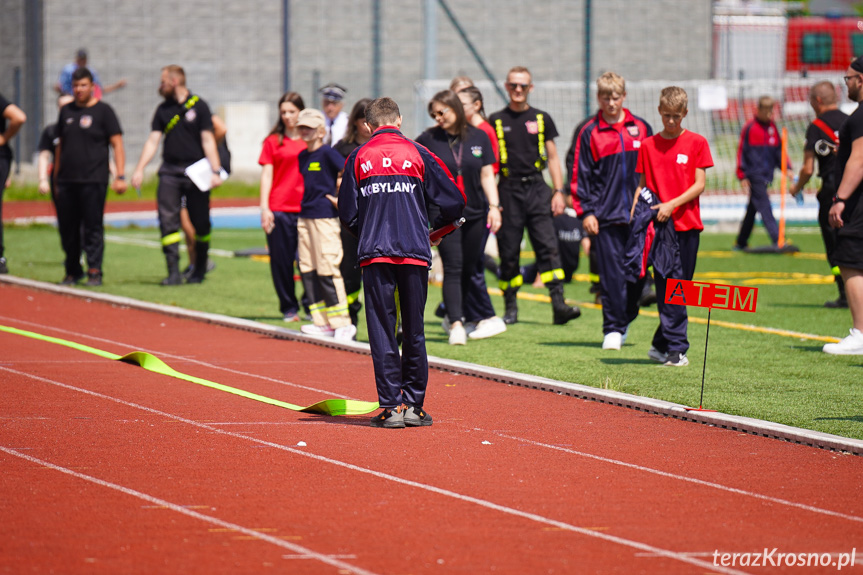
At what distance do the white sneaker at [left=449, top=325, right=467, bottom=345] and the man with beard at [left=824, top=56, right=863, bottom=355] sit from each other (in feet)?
9.93

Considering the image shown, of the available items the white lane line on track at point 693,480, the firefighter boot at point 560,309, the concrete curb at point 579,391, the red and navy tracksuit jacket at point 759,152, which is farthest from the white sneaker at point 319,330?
the red and navy tracksuit jacket at point 759,152

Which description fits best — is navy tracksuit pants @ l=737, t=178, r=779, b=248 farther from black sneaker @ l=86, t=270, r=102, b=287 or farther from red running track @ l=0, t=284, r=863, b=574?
red running track @ l=0, t=284, r=863, b=574

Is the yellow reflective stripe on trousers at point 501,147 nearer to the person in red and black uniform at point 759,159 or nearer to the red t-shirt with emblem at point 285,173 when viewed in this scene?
the red t-shirt with emblem at point 285,173

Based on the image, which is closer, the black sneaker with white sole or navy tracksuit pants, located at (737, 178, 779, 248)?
the black sneaker with white sole

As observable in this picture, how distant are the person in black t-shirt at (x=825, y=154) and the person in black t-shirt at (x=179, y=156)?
6691 mm

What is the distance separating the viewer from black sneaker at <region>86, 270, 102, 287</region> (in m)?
14.9

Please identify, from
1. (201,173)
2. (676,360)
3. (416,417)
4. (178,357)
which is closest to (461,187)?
(676,360)

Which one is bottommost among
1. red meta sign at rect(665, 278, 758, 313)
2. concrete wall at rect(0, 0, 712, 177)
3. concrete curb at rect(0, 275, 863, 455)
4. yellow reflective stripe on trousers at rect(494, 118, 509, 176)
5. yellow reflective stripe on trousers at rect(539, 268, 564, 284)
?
concrete curb at rect(0, 275, 863, 455)

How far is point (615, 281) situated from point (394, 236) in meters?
3.45

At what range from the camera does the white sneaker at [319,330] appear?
11.4m

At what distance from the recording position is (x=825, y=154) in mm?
13180

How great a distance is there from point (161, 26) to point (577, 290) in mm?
21454

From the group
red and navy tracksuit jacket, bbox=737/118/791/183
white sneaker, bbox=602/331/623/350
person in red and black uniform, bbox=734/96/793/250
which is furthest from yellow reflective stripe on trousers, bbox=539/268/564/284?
red and navy tracksuit jacket, bbox=737/118/791/183

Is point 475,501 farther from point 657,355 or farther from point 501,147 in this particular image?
point 501,147
